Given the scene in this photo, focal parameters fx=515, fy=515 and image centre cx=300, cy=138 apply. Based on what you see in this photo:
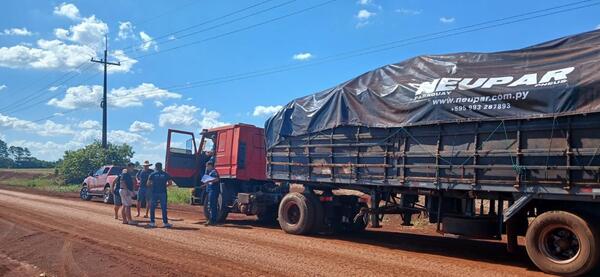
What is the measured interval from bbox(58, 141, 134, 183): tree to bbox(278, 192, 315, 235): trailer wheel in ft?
118

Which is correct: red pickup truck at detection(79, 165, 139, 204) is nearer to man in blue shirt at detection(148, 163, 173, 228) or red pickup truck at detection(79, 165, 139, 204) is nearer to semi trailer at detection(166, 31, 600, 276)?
man in blue shirt at detection(148, 163, 173, 228)

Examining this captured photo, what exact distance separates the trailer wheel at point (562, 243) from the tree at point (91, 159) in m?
41.9

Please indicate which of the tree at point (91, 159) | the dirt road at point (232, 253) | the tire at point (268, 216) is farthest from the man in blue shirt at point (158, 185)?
the tree at point (91, 159)

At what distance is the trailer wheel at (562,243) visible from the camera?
7.04 metres

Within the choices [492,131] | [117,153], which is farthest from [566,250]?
[117,153]

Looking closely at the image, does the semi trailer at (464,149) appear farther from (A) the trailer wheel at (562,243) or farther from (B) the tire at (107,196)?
(B) the tire at (107,196)

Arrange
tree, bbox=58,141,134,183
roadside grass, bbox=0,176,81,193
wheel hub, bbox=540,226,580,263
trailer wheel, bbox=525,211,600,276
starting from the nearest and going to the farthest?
trailer wheel, bbox=525,211,600,276
wheel hub, bbox=540,226,580,263
roadside grass, bbox=0,176,81,193
tree, bbox=58,141,134,183

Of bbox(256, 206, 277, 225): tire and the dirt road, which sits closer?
the dirt road

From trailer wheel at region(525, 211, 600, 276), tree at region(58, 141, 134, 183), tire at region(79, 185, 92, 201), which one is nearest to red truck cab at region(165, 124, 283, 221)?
trailer wheel at region(525, 211, 600, 276)

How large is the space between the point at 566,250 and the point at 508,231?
96 centimetres

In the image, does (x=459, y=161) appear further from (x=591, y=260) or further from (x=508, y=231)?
(x=591, y=260)

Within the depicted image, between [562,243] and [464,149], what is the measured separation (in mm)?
2068

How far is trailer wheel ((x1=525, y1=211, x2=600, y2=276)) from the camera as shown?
7039 mm

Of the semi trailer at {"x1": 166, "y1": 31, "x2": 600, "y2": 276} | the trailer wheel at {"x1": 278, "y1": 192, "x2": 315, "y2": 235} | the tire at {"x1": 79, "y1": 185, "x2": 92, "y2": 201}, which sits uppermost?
the semi trailer at {"x1": 166, "y1": 31, "x2": 600, "y2": 276}
